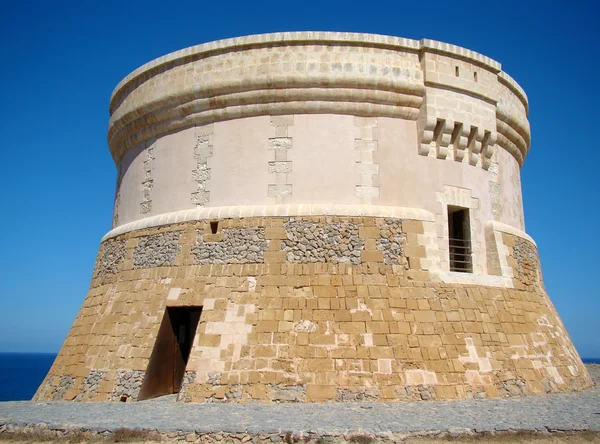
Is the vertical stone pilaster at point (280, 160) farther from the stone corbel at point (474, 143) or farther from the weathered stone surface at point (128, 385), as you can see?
the weathered stone surface at point (128, 385)

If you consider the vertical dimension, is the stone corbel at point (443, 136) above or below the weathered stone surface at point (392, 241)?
above

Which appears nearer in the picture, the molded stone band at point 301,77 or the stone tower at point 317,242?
the stone tower at point 317,242

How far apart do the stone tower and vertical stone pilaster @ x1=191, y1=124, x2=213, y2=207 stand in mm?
27

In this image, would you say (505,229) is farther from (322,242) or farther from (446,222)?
(322,242)

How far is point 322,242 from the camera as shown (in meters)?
8.95

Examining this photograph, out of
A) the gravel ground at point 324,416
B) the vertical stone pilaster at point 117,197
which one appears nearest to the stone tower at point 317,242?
the gravel ground at point 324,416

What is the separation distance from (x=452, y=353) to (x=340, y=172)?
134 inches

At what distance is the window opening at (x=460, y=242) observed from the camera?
10148mm

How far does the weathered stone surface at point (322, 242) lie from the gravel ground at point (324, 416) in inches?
91.3

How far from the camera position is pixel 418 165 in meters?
9.92

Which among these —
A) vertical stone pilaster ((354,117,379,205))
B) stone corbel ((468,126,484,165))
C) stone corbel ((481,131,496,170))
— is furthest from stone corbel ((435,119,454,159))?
vertical stone pilaster ((354,117,379,205))

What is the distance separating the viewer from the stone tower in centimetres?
820

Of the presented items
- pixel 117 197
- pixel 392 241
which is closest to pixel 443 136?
pixel 392 241

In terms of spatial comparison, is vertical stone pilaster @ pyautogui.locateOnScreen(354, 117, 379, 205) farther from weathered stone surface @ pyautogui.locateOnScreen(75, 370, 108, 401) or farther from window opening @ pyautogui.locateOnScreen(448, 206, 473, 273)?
weathered stone surface @ pyautogui.locateOnScreen(75, 370, 108, 401)
